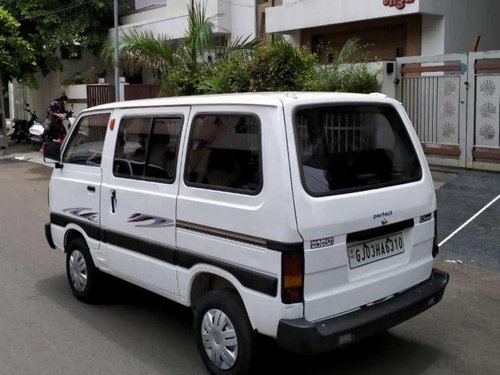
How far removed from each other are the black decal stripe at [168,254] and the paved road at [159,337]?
52 cm

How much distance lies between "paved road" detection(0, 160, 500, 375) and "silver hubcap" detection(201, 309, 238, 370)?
0.69 feet

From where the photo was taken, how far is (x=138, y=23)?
19.7 m

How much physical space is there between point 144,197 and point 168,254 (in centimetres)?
49

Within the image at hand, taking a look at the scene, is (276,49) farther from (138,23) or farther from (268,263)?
(138,23)

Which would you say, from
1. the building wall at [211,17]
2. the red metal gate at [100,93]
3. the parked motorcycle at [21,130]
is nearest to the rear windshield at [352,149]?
the building wall at [211,17]

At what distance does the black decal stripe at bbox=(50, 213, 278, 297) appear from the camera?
139 inches

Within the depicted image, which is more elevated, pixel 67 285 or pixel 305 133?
pixel 305 133

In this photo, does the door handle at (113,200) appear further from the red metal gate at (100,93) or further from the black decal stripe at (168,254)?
the red metal gate at (100,93)

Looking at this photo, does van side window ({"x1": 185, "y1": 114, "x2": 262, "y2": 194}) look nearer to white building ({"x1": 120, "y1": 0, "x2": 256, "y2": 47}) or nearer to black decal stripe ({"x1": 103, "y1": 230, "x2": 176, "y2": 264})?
black decal stripe ({"x1": 103, "y1": 230, "x2": 176, "y2": 264})

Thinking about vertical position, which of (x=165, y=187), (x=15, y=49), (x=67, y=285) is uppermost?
(x=15, y=49)

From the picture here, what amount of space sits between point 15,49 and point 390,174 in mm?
17294

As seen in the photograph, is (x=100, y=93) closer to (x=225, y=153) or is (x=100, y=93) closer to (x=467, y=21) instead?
(x=467, y=21)

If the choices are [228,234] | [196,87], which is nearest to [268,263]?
[228,234]

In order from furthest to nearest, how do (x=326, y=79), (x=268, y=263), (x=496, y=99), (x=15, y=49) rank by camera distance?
(x=15, y=49) → (x=326, y=79) → (x=496, y=99) → (x=268, y=263)
